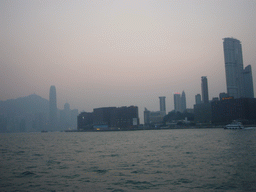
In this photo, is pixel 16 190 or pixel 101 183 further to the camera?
pixel 101 183

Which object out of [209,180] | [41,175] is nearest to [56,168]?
[41,175]

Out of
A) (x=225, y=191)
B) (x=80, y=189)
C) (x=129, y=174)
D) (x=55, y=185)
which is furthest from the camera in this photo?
(x=129, y=174)

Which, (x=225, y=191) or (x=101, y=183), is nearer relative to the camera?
(x=225, y=191)

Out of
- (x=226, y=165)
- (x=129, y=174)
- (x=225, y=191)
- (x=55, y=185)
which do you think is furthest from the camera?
(x=226, y=165)

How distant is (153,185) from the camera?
82.1ft

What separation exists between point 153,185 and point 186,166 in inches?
454

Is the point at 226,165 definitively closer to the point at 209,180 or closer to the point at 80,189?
the point at 209,180

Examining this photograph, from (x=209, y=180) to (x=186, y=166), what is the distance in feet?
28.6

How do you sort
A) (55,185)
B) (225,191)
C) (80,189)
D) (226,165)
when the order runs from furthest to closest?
1. (226,165)
2. (55,185)
3. (80,189)
4. (225,191)

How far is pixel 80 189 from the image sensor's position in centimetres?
2405

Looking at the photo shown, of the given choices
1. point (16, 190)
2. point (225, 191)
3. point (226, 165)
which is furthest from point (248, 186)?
point (16, 190)

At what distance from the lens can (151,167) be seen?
34969mm

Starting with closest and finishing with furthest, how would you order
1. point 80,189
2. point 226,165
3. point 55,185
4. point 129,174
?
point 80,189 < point 55,185 < point 129,174 < point 226,165

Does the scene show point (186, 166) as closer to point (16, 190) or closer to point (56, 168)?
point (56, 168)
